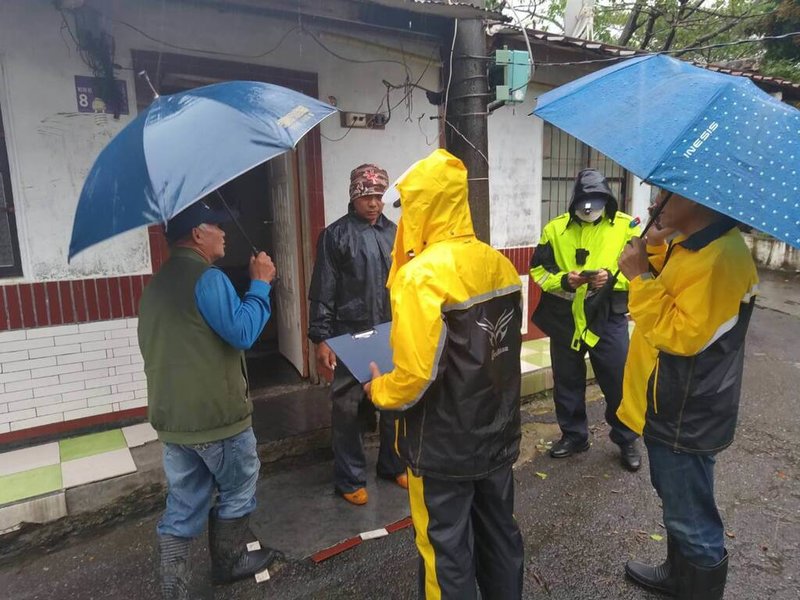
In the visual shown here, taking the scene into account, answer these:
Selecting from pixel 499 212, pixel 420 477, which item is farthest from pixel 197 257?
pixel 499 212

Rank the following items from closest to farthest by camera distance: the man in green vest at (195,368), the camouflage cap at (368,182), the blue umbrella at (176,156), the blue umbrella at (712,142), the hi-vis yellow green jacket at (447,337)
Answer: the blue umbrella at (712,142)
the blue umbrella at (176,156)
the hi-vis yellow green jacket at (447,337)
the man in green vest at (195,368)
the camouflage cap at (368,182)

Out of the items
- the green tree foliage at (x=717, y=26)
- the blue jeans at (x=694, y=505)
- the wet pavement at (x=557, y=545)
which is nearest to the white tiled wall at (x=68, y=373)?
the wet pavement at (x=557, y=545)

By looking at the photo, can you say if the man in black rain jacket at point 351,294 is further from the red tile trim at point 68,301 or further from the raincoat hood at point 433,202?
the red tile trim at point 68,301

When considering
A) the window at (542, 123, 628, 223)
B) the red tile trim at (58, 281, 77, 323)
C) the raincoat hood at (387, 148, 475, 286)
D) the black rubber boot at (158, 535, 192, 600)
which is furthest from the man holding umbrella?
the red tile trim at (58, 281, 77, 323)

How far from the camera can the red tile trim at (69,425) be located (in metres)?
3.64

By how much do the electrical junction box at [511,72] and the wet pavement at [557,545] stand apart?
284 centimetres

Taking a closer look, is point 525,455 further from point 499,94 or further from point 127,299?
point 127,299

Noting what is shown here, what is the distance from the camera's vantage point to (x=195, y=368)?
221cm

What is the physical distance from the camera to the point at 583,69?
647cm

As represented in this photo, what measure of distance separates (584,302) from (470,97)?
1.74 m

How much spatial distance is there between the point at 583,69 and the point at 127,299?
5.74 meters

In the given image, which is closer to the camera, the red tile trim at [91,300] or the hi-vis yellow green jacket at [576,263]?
the hi-vis yellow green jacket at [576,263]

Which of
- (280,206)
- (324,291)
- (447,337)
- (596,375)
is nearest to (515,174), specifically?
(280,206)

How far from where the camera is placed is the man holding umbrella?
3639 mm
